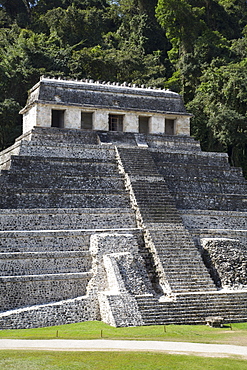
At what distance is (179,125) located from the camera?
25531 millimetres

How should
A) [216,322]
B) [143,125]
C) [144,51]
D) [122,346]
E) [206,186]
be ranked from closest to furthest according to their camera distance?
[122,346], [216,322], [206,186], [143,125], [144,51]

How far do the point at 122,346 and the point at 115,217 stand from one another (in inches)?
296

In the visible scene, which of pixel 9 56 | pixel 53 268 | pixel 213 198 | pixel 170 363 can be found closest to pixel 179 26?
pixel 9 56

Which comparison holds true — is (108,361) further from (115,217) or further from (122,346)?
(115,217)

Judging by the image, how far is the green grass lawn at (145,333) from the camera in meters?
11.9

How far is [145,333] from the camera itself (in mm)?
12555

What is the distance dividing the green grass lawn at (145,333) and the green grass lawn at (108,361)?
1994 millimetres

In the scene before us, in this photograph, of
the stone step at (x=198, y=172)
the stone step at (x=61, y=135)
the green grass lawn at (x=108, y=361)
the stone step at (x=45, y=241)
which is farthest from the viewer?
the stone step at (x=61, y=135)

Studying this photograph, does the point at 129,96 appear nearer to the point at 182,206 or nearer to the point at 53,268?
the point at 182,206

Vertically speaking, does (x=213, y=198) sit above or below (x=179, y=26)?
below

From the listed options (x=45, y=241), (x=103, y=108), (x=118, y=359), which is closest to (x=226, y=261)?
(x=45, y=241)

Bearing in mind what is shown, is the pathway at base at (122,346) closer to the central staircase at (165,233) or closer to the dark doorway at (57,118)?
the central staircase at (165,233)

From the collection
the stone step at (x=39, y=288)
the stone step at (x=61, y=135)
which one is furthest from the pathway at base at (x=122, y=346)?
the stone step at (x=61, y=135)

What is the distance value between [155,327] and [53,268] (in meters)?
3.65
